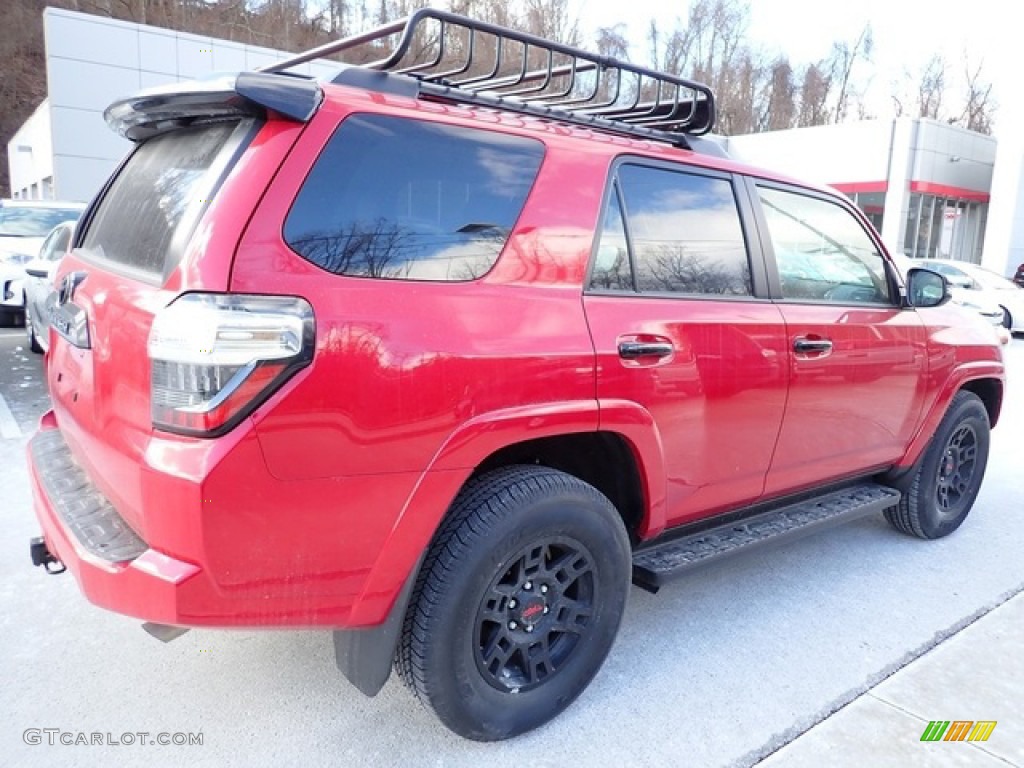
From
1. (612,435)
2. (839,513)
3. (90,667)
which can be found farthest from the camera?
(839,513)

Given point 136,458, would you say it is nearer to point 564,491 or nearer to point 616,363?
point 564,491

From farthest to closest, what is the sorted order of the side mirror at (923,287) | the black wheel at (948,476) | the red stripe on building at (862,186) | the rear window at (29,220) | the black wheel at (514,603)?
the red stripe on building at (862,186) < the rear window at (29,220) < the black wheel at (948,476) < the side mirror at (923,287) < the black wheel at (514,603)

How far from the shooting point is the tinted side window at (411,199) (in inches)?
77.6

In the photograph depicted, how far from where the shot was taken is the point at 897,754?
2449 millimetres

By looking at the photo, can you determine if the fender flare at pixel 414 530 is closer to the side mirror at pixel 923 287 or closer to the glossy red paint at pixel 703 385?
the glossy red paint at pixel 703 385

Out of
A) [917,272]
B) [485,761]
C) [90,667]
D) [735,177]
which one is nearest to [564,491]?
[485,761]

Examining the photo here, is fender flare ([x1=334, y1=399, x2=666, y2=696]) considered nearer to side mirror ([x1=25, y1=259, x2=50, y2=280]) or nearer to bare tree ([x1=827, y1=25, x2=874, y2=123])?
side mirror ([x1=25, y1=259, x2=50, y2=280])

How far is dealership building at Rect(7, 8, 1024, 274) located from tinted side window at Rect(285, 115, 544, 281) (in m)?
15.8

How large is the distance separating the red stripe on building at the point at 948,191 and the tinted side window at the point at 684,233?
25380mm

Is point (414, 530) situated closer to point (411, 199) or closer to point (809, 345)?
point (411, 199)

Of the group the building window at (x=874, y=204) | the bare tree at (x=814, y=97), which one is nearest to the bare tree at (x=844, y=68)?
the bare tree at (x=814, y=97)

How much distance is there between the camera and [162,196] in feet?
7.66

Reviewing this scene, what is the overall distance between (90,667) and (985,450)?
15.5ft

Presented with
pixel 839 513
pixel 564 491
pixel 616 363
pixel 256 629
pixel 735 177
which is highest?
pixel 735 177
